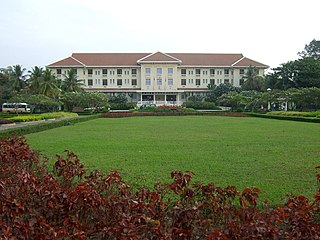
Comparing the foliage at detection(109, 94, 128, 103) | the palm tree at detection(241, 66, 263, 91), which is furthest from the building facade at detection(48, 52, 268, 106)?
the foliage at detection(109, 94, 128, 103)

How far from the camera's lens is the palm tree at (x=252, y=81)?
177ft

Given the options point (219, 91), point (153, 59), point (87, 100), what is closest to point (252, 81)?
point (219, 91)

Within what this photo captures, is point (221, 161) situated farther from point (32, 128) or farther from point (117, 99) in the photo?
point (117, 99)

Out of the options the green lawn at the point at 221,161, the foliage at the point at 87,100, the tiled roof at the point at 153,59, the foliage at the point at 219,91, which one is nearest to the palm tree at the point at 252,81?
the foliage at the point at 219,91

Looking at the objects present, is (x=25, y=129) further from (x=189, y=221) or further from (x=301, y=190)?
(x=189, y=221)

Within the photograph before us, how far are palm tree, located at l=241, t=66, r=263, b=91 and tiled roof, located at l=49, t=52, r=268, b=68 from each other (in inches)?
164

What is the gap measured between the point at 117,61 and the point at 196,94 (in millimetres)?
14806

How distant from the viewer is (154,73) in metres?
58.1

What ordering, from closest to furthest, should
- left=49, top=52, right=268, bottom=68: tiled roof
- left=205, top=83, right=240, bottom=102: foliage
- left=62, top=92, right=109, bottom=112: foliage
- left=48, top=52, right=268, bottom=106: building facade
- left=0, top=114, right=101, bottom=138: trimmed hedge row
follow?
left=0, top=114, right=101, bottom=138: trimmed hedge row, left=62, top=92, right=109, bottom=112: foliage, left=205, top=83, right=240, bottom=102: foliage, left=49, top=52, right=268, bottom=68: tiled roof, left=48, top=52, right=268, bottom=106: building facade

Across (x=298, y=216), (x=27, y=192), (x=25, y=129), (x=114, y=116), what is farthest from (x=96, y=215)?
(x=114, y=116)

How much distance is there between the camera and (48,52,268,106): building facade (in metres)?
57.8

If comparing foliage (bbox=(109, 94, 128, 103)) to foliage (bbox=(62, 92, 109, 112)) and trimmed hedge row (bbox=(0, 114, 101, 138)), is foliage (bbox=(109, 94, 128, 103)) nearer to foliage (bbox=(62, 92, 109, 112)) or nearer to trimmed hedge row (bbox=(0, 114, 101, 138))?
foliage (bbox=(62, 92, 109, 112))

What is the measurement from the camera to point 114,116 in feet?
115

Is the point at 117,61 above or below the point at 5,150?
above
